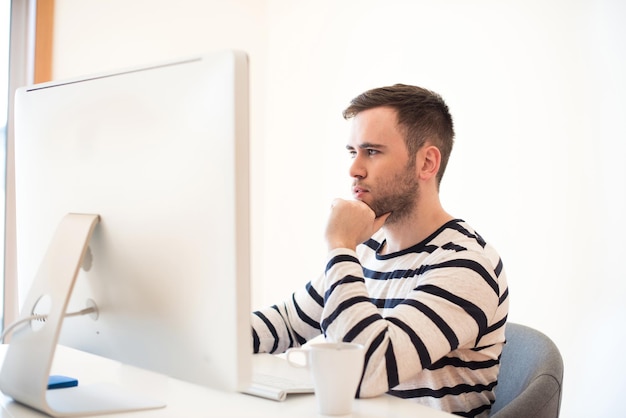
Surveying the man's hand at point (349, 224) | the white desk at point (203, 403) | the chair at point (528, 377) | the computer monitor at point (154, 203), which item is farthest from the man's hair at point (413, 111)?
the computer monitor at point (154, 203)

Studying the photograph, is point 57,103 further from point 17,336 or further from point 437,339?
point 437,339

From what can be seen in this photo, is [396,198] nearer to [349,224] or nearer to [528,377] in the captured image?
[349,224]

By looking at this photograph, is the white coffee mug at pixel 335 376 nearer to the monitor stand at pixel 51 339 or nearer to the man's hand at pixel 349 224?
the monitor stand at pixel 51 339

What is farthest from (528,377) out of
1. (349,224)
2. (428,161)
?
(428,161)

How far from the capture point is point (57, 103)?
100cm

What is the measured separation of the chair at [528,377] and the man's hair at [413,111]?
431 millimetres

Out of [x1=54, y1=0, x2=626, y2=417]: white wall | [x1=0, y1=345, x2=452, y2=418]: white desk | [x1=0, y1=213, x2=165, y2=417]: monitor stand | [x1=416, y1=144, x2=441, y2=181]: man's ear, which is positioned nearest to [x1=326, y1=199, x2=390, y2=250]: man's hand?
[x1=416, y1=144, x2=441, y2=181]: man's ear

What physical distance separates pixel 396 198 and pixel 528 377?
463 mm

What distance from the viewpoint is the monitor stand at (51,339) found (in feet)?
2.99

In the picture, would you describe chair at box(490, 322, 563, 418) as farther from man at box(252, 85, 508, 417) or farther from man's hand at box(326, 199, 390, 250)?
man's hand at box(326, 199, 390, 250)

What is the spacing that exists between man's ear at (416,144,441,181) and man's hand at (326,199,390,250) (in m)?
0.18

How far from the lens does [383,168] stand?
1504mm

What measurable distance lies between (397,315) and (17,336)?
0.62 meters

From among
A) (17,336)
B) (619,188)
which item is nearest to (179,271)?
(17,336)
